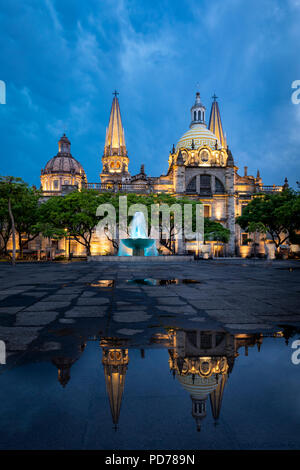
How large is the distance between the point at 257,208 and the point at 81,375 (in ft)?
141

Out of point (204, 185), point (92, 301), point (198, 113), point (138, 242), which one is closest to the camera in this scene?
point (92, 301)

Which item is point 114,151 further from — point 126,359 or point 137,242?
point 126,359

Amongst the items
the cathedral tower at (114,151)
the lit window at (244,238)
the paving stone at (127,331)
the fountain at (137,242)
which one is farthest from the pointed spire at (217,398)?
the cathedral tower at (114,151)

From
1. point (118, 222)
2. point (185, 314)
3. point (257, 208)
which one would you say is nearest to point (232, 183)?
point (257, 208)

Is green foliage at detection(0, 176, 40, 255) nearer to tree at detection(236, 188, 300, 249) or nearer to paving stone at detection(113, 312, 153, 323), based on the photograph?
paving stone at detection(113, 312, 153, 323)

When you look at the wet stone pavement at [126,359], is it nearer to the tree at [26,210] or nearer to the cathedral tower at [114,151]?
the tree at [26,210]

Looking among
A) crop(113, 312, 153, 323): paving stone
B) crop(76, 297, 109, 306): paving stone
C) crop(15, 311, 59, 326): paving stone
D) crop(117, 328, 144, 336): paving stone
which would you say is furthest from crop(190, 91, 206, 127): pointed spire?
crop(117, 328, 144, 336): paving stone

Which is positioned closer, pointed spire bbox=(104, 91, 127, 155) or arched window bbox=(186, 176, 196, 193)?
arched window bbox=(186, 176, 196, 193)

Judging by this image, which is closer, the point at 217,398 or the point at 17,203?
the point at 217,398

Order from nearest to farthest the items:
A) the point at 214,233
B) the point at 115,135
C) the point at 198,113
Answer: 1. the point at 214,233
2. the point at 198,113
3. the point at 115,135

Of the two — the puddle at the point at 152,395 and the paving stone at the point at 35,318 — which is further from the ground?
the puddle at the point at 152,395

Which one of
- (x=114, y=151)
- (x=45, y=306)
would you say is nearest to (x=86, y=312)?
(x=45, y=306)

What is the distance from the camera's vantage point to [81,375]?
2.26 m

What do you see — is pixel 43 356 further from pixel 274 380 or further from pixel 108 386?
pixel 274 380
